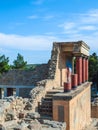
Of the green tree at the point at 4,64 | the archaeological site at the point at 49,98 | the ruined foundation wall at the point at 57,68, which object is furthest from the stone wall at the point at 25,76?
the green tree at the point at 4,64

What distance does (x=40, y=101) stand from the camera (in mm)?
14227

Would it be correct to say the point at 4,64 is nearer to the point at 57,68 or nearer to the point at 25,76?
the point at 25,76

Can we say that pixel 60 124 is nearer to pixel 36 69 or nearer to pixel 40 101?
pixel 40 101

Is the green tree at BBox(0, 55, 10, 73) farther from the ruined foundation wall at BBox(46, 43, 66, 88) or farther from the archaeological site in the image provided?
the ruined foundation wall at BBox(46, 43, 66, 88)

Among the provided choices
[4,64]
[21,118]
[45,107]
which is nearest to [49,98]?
[45,107]

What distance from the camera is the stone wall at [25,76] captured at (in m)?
21.1

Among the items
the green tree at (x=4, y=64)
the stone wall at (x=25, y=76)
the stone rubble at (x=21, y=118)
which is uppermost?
the green tree at (x=4, y=64)

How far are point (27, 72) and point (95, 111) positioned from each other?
7.21 meters

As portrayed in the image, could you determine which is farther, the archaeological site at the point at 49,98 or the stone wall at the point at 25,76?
the stone wall at the point at 25,76

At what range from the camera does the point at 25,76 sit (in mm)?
22469

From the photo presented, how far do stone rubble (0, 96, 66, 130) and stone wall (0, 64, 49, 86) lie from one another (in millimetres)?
7093

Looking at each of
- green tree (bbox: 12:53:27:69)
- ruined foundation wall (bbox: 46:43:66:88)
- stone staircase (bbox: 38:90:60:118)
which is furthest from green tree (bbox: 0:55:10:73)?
stone staircase (bbox: 38:90:60:118)

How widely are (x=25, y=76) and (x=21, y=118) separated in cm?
1044

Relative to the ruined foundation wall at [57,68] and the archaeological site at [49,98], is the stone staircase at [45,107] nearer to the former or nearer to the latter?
the archaeological site at [49,98]
